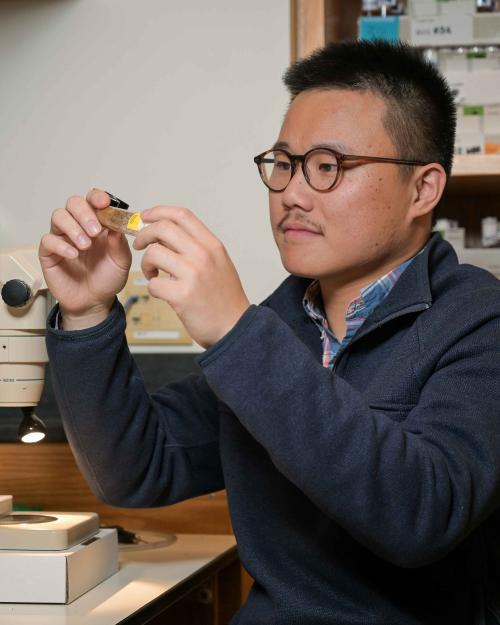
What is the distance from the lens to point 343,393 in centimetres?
98

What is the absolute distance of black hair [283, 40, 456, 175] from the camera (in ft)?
4.45

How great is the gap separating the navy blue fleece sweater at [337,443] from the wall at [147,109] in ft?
2.06

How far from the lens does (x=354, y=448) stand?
0.96m

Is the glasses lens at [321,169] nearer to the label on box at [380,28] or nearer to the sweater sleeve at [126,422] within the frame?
the sweater sleeve at [126,422]

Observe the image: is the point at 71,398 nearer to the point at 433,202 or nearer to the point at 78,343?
the point at 78,343

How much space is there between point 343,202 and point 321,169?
0.19 feet

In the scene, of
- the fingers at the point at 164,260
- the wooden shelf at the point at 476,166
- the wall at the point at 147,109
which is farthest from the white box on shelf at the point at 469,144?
the fingers at the point at 164,260

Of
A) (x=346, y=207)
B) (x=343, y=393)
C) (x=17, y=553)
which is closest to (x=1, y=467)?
(x=17, y=553)

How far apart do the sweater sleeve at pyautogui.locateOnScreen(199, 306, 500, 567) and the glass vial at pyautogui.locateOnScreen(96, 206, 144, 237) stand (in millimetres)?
190

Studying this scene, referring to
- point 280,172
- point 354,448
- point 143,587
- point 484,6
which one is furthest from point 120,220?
point 484,6

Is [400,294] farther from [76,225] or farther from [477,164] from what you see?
[477,164]

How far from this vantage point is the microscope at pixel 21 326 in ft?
4.36

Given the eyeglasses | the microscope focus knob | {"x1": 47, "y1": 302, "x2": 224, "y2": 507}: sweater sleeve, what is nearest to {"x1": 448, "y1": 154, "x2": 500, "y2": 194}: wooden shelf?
the eyeglasses

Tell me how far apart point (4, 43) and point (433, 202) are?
119 centimetres
